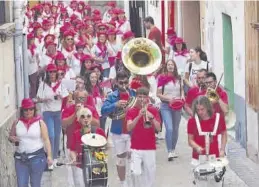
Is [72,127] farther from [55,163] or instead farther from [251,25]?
[251,25]

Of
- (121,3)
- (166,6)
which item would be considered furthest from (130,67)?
(121,3)

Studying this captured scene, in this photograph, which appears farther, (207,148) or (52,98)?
(52,98)

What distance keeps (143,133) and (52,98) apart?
340 centimetres

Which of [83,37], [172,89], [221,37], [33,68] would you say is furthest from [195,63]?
[83,37]

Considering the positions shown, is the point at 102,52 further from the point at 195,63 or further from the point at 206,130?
the point at 206,130

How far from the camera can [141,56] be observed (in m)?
15.2

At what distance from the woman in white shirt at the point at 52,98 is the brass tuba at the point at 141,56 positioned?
122 cm

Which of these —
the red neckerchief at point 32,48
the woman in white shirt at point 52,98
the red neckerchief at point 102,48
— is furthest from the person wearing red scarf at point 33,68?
the woman in white shirt at point 52,98

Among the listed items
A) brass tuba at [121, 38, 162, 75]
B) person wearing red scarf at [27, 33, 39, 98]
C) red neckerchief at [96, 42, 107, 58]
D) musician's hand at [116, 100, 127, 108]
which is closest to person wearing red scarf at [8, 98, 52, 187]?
musician's hand at [116, 100, 127, 108]

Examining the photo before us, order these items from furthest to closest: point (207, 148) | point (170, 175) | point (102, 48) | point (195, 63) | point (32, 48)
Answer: point (102, 48) → point (32, 48) → point (195, 63) → point (170, 175) → point (207, 148)

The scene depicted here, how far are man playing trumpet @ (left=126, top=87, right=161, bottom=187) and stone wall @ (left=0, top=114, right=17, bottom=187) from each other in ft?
5.68

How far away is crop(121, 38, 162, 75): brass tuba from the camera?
49.1 ft

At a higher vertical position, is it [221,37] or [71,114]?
[221,37]

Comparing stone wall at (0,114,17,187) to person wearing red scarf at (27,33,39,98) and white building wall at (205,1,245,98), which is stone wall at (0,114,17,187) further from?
person wearing red scarf at (27,33,39,98)
